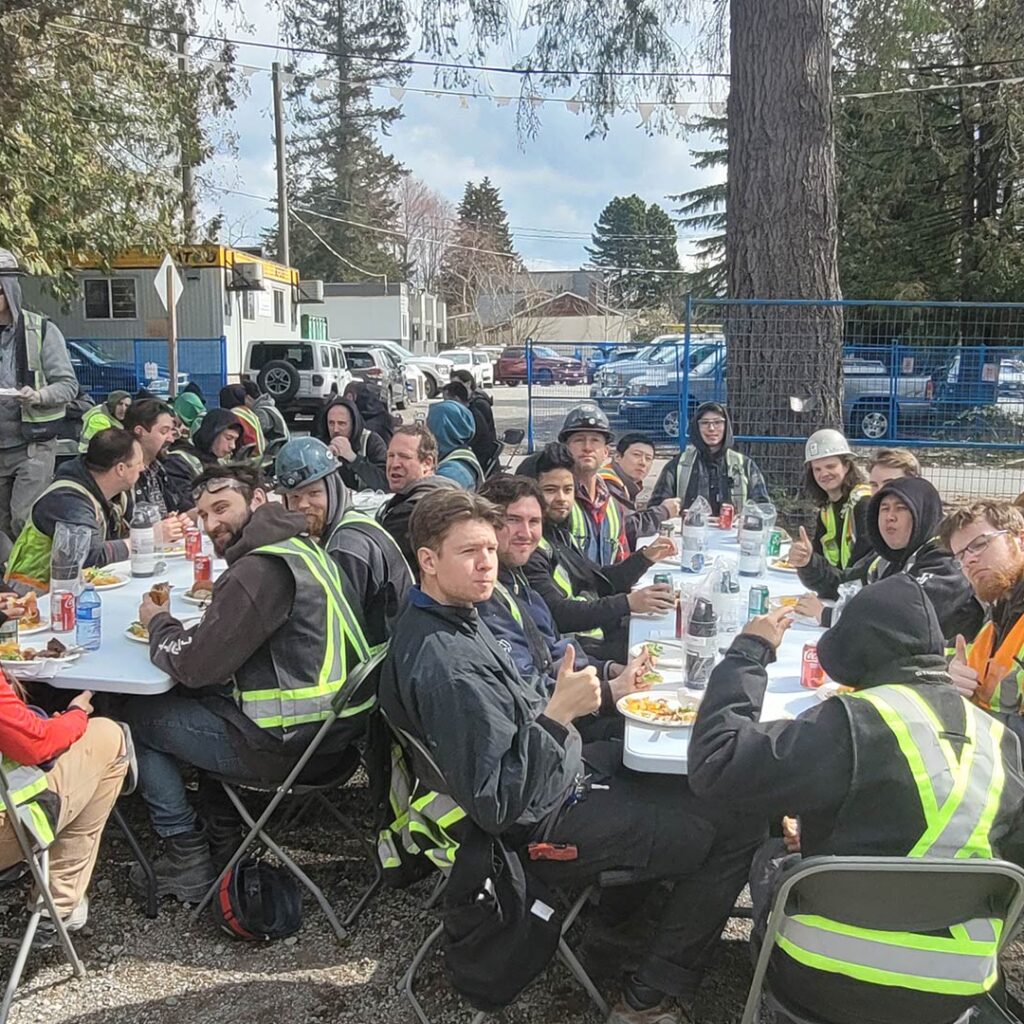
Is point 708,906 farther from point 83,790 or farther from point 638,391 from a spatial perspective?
point 638,391

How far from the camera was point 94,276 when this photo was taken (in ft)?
74.3

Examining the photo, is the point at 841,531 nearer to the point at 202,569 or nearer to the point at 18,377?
the point at 202,569

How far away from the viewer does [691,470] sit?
6.71 metres

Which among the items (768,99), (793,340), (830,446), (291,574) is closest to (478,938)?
(291,574)

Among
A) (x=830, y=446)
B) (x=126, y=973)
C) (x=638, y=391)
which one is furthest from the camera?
(x=638, y=391)

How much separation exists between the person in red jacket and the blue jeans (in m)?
0.22

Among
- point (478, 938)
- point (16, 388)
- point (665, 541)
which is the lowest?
point (478, 938)

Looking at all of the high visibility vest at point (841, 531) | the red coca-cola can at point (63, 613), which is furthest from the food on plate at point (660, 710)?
the high visibility vest at point (841, 531)

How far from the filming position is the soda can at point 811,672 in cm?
305

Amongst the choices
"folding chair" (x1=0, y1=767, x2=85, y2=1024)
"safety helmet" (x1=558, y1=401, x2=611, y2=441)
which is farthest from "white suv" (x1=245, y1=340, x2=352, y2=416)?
"folding chair" (x1=0, y1=767, x2=85, y2=1024)

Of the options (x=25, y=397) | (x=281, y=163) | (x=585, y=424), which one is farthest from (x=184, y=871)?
(x=281, y=163)

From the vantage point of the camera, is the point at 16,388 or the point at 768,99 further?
the point at 768,99

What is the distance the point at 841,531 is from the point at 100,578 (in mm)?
3710

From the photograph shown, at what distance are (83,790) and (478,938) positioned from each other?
4.26 feet
